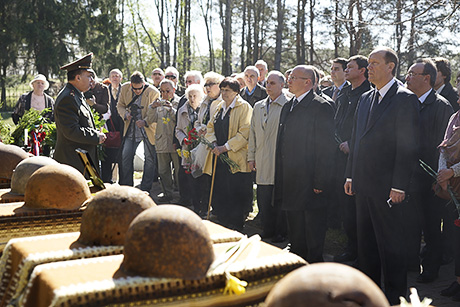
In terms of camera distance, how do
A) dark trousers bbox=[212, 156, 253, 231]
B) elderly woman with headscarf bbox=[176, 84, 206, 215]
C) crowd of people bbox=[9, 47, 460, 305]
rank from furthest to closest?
elderly woman with headscarf bbox=[176, 84, 206, 215] → dark trousers bbox=[212, 156, 253, 231] → crowd of people bbox=[9, 47, 460, 305]

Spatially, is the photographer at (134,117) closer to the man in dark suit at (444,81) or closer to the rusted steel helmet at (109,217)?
the man in dark suit at (444,81)

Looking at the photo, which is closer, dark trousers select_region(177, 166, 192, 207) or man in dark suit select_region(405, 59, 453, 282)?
man in dark suit select_region(405, 59, 453, 282)

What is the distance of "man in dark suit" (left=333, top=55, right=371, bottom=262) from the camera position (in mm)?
6969

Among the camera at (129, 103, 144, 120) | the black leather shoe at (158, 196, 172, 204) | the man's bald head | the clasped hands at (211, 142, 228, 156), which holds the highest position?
the man's bald head

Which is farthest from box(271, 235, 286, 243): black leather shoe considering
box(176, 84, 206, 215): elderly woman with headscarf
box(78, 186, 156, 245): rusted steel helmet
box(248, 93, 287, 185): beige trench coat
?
box(78, 186, 156, 245): rusted steel helmet

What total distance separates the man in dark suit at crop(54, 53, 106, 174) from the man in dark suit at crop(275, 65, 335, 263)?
2.25 metres

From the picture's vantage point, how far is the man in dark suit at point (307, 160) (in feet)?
21.0

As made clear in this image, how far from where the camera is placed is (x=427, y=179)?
21.8 ft

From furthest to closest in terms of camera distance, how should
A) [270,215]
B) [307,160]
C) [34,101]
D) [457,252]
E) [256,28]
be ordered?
1. [256,28]
2. [34,101]
3. [270,215]
4. [307,160]
5. [457,252]

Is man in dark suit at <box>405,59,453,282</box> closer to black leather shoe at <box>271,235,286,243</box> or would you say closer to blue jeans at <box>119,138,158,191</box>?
black leather shoe at <box>271,235,286,243</box>

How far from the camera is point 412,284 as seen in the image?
19.7 feet

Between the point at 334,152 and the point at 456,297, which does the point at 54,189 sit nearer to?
the point at 334,152

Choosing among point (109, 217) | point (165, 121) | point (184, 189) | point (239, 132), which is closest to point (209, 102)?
point (239, 132)

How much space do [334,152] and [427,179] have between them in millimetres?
1179
